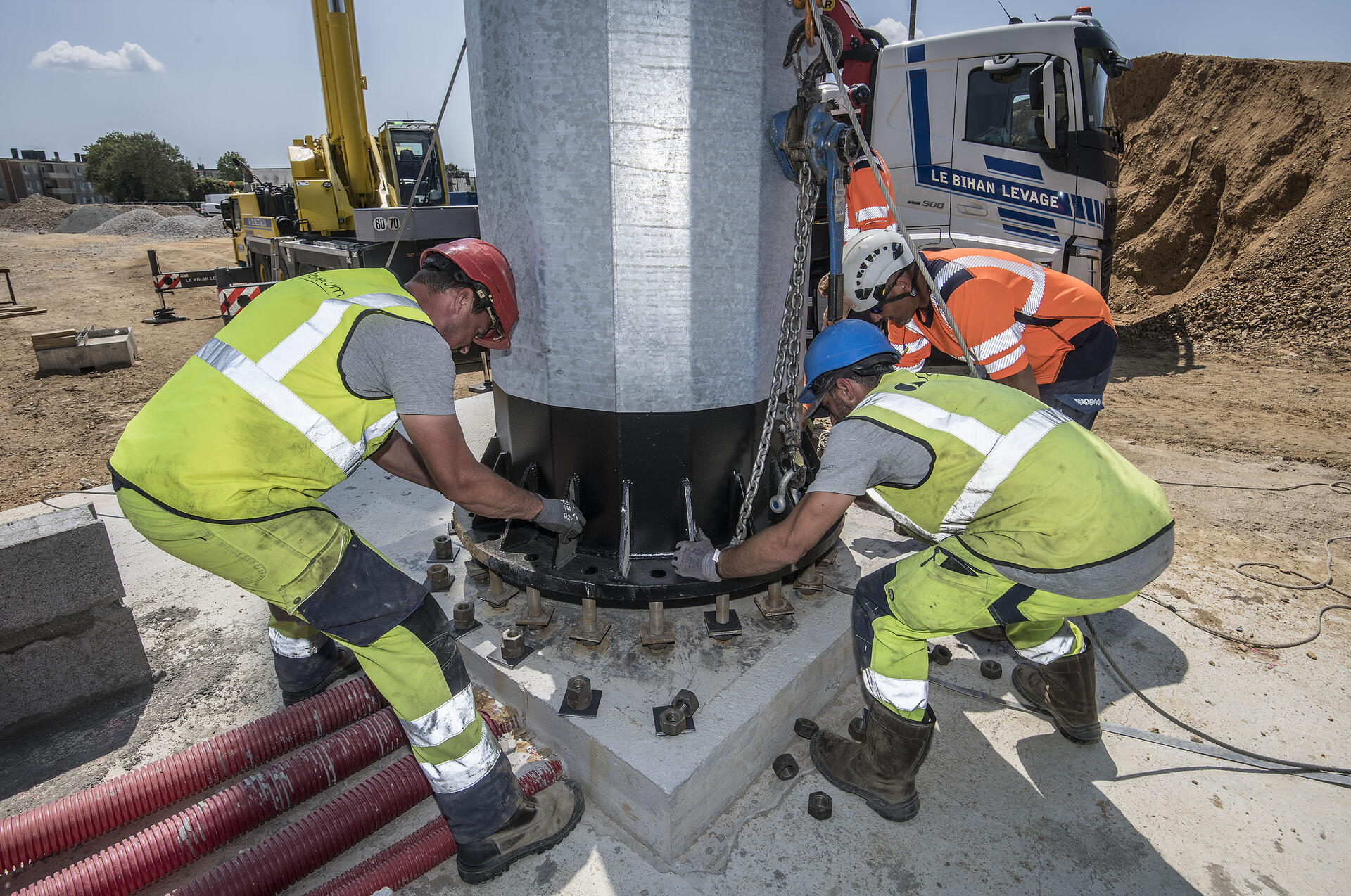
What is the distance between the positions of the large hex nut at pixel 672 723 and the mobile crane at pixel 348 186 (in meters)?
7.18

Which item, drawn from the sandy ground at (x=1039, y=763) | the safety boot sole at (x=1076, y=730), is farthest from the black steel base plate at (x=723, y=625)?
the safety boot sole at (x=1076, y=730)

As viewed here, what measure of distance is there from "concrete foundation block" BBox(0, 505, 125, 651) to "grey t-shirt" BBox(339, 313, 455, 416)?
1429mm

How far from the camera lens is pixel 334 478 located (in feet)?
6.41

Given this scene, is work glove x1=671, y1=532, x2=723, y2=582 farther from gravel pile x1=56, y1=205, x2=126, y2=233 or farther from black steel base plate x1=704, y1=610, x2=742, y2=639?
gravel pile x1=56, y1=205, x2=126, y2=233

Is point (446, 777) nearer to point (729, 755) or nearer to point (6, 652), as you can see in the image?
point (729, 755)

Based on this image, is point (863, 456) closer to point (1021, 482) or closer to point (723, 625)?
point (1021, 482)

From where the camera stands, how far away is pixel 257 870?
6.09ft

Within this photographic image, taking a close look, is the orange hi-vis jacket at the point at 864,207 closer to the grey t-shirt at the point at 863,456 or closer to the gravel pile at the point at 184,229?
the grey t-shirt at the point at 863,456

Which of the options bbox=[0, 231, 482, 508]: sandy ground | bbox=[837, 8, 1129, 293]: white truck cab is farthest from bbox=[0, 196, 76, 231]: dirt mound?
bbox=[837, 8, 1129, 293]: white truck cab

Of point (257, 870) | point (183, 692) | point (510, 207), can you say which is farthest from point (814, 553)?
point (183, 692)

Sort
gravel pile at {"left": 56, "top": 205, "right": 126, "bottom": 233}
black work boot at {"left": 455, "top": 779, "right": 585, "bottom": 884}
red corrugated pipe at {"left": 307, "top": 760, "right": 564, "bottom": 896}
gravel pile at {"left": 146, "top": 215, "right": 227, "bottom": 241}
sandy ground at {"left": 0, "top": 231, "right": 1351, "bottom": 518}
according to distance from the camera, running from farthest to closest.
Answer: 1. gravel pile at {"left": 56, "top": 205, "right": 126, "bottom": 233}
2. gravel pile at {"left": 146, "top": 215, "right": 227, "bottom": 241}
3. sandy ground at {"left": 0, "top": 231, "right": 1351, "bottom": 518}
4. black work boot at {"left": 455, "top": 779, "right": 585, "bottom": 884}
5. red corrugated pipe at {"left": 307, "top": 760, "right": 564, "bottom": 896}

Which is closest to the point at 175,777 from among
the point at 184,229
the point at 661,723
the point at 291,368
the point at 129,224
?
the point at 291,368

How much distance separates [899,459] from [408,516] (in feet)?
9.11

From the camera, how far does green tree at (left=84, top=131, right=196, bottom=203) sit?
164 ft
